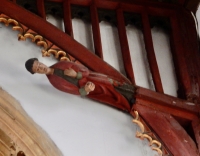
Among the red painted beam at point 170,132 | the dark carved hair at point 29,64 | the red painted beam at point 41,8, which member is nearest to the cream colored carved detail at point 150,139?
the red painted beam at point 170,132

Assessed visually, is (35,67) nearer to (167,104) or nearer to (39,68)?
(39,68)

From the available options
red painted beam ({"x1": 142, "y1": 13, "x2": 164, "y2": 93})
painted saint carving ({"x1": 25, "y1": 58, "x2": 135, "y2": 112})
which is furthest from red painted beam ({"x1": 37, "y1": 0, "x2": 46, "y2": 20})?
red painted beam ({"x1": 142, "y1": 13, "x2": 164, "y2": 93})

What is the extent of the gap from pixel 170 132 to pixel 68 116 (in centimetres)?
34

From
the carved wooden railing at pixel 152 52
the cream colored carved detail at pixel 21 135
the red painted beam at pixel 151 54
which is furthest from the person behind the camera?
the red painted beam at pixel 151 54

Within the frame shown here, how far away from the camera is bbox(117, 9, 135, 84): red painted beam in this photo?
202cm

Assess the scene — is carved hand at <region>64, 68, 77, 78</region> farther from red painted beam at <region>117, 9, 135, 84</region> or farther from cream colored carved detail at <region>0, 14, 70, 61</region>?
red painted beam at <region>117, 9, 135, 84</region>

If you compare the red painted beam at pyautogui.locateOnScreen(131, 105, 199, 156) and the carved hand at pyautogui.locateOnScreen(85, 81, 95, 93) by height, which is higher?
the red painted beam at pyautogui.locateOnScreen(131, 105, 199, 156)

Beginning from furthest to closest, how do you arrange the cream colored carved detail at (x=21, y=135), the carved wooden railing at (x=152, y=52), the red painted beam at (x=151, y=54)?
the red painted beam at (x=151, y=54), the carved wooden railing at (x=152, y=52), the cream colored carved detail at (x=21, y=135)

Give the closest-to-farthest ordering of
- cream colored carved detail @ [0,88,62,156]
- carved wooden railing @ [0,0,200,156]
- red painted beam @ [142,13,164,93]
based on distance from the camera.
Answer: cream colored carved detail @ [0,88,62,156]
carved wooden railing @ [0,0,200,156]
red painted beam @ [142,13,164,93]

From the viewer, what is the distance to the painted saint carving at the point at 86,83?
1.77m

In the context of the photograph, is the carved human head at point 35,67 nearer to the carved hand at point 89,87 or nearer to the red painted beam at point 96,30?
the carved hand at point 89,87

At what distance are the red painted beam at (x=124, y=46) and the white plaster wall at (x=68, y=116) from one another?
19 cm

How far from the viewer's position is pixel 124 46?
210 centimetres

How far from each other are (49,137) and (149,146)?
339 millimetres
